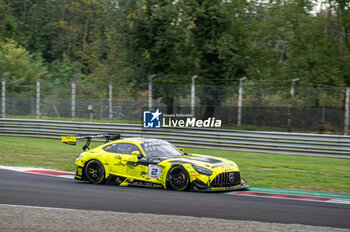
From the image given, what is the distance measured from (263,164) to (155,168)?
17.3 ft

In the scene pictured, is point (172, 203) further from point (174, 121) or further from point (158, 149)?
point (174, 121)

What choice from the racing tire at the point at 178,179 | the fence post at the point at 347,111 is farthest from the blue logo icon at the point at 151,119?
the racing tire at the point at 178,179

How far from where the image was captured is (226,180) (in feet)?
35.3

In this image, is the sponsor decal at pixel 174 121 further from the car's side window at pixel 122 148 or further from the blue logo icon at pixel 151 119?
the car's side window at pixel 122 148

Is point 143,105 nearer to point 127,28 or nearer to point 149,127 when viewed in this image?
point 149,127

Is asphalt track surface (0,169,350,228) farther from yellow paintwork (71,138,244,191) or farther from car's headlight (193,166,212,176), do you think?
car's headlight (193,166,212,176)

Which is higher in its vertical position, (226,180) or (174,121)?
(174,121)

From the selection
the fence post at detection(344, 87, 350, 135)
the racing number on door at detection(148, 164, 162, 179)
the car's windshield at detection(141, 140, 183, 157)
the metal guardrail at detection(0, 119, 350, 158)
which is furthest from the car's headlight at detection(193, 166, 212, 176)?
the fence post at detection(344, 87, 350, 135)

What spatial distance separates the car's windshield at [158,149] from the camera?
37.9ft

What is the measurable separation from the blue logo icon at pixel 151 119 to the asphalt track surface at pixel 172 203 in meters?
6.44

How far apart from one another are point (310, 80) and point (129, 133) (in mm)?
9089

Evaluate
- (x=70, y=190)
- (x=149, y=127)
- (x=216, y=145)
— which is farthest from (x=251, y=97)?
(x=70, y=190)

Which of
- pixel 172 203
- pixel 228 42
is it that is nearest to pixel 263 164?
pixel 172 203

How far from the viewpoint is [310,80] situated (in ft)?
75.7
